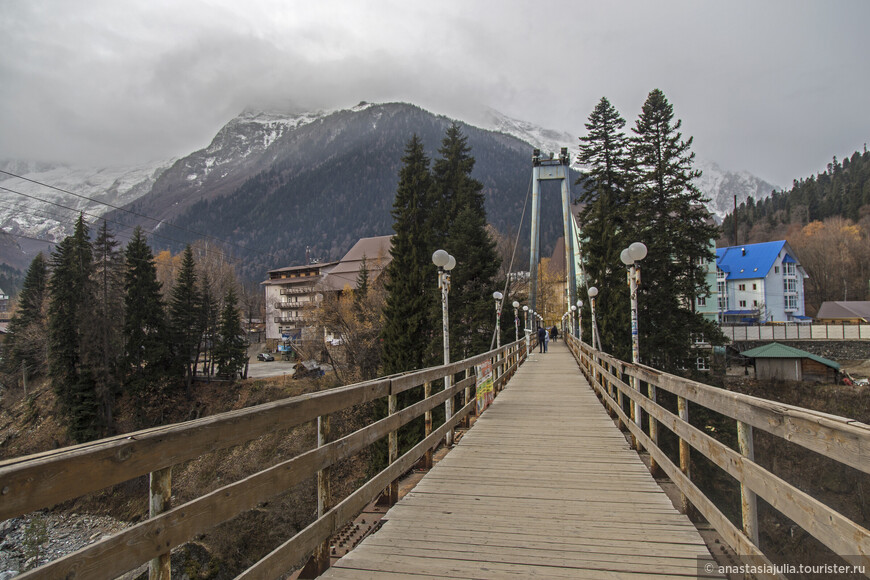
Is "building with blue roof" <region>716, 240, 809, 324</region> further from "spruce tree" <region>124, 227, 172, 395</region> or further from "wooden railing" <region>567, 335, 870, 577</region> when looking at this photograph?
"wooden railing" <region>567, 335, 870, 577</region>

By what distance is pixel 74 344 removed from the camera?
35.2m

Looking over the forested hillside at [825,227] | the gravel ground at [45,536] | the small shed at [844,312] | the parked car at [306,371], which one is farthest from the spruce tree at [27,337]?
the forested hillside at [825,227]

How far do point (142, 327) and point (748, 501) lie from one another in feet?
144

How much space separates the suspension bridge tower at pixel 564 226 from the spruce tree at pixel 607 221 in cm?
833

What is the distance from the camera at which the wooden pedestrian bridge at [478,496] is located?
1603 millimetres

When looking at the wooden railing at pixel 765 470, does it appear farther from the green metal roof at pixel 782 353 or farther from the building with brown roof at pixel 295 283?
the building with brown roof at pixel 295 283

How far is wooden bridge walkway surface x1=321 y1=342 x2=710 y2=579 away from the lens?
9.46 feet

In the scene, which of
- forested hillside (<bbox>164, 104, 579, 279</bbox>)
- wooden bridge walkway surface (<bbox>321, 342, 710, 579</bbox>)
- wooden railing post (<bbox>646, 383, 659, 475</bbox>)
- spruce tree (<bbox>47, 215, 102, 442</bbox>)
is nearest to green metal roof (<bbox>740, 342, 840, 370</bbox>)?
wooden bridge walkway surface (<bbox>321, 342, 710, 579</bbox>)

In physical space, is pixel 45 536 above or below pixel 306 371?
below

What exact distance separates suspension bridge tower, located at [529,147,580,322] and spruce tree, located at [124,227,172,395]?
100ft

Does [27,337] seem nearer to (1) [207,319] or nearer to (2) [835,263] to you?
(1) [207,319]

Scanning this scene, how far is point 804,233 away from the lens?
7550 cm

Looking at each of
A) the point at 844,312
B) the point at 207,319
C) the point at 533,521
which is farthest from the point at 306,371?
the point at 844,312

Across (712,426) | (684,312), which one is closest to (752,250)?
(684,312)
